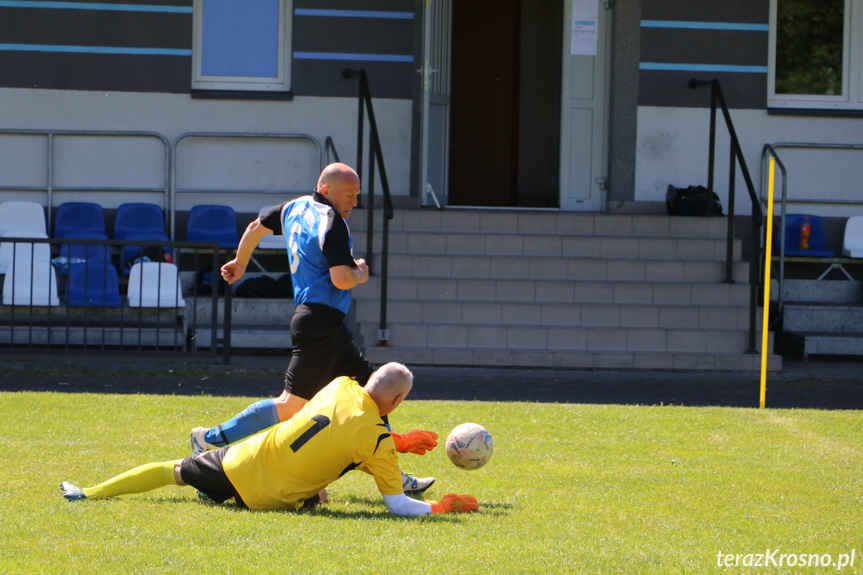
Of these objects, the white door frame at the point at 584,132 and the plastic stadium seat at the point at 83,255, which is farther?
the white door frame at the point at 584,132

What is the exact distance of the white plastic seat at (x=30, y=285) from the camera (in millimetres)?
9797

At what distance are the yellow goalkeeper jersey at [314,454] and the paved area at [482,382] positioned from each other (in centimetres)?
356

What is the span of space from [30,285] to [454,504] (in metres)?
6.43

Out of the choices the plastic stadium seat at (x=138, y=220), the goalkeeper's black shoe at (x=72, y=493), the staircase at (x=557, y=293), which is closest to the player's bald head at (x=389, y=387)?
the goalkeeper's black shoe at (x=72, y=493)

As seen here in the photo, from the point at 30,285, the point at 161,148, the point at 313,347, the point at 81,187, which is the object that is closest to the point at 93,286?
the point at 30,285

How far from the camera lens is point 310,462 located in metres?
4.68

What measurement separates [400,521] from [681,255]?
688cm

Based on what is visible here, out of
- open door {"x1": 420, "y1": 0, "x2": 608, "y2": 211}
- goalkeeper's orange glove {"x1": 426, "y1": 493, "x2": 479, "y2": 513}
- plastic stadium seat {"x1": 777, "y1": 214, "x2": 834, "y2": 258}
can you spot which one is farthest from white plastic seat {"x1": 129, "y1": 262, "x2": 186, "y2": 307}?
plastic stadium seat {"x1": 777, "y1": 214, "x2": 834, "y2": 258}

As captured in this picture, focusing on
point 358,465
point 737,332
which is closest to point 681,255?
point 737,332

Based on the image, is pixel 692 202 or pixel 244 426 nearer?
pixel 244 426

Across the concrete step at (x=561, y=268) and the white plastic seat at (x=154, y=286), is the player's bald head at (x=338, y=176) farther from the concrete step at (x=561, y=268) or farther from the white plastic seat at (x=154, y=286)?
the concrete step at (x=561, y=268)

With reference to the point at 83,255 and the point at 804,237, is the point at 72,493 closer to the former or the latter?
the point at 83,255

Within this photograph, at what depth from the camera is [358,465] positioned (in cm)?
475

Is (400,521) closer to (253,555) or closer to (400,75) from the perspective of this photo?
(253,555)
